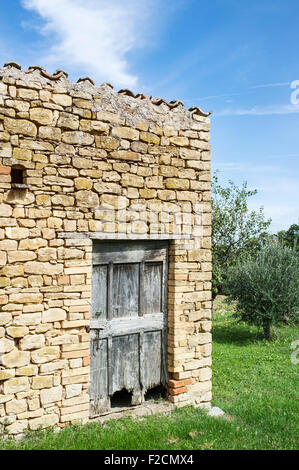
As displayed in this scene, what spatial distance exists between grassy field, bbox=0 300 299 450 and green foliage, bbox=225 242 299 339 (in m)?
3.41

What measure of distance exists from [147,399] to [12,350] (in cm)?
210

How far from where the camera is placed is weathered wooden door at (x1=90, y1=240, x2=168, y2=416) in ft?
15.6

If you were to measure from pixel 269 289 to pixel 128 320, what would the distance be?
742cm

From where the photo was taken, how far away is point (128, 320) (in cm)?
495

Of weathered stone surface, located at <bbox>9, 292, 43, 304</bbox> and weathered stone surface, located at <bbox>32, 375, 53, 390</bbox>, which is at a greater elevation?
weathered stone surface, located at <bbox>9, 292, 43, 304</bbox>

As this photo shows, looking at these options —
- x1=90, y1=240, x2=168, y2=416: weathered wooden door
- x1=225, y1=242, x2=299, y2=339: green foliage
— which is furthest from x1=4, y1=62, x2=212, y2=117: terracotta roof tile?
x1=225, y1=242, x2=299, y2=339: green foliage

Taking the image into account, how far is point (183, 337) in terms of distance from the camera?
17.2 ft

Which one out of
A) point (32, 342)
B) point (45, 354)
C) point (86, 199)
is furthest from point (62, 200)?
point (45, 354)

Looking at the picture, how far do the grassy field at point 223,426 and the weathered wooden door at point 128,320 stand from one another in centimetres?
46

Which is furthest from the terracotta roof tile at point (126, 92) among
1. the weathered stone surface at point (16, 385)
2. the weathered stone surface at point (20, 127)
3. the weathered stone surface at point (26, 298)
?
the weathered stone surface at point (16, 385)

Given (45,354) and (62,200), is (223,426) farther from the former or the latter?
(62,200)

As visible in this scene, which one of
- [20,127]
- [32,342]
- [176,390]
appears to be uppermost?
[20,127]

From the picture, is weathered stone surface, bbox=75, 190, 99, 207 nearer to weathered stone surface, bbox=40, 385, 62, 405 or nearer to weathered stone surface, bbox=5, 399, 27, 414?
weathered stone surface, bbox=40, 385, 62, 405

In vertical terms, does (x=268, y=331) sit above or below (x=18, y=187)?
below
